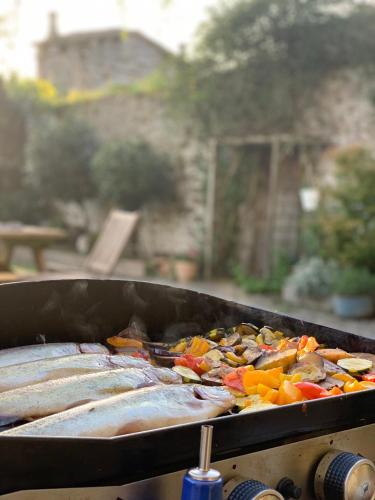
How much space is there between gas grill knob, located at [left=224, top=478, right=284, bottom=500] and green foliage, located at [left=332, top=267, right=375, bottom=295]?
6.93 m

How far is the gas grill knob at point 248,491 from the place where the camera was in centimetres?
136

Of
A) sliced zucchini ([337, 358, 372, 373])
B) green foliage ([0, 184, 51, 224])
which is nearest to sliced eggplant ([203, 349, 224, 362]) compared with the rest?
sliced zucchini ([337, 358, 372, 373])

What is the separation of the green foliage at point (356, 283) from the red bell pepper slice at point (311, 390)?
6527 millimetres

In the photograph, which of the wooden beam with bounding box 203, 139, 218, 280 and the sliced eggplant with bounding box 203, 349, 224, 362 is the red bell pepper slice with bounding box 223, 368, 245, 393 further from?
the wooden beam with bounding box 203, 139, 218, 280

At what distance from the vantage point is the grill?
49.3 inches

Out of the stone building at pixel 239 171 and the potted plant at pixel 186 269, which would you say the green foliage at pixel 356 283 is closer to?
the stone building at pixel 239 171

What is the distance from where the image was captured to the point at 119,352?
7.16 ft

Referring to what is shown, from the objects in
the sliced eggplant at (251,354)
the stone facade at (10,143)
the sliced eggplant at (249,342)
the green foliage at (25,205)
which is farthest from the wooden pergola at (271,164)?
the sliced eggplant at (251,354)

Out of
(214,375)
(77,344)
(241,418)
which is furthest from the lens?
(77,344)

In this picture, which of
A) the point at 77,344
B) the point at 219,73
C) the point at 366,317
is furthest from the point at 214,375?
the point at 219,73

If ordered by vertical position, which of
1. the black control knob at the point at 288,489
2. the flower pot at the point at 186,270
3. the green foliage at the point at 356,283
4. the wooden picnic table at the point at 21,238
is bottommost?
the flower pot at the point at 186,270

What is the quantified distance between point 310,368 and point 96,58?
2297 cm

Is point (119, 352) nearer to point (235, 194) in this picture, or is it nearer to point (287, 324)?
point (287, 324)

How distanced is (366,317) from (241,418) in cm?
723
